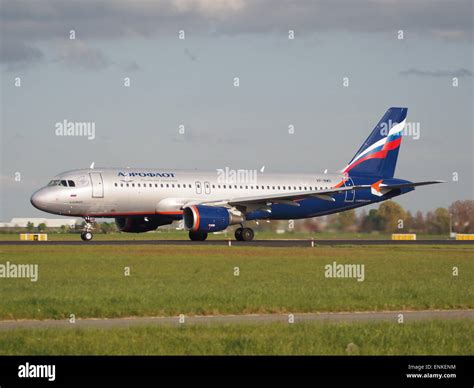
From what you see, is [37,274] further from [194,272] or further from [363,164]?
[363,164]

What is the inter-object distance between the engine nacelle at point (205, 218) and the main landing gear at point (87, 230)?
5.74 meters

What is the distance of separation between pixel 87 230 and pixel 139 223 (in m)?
3.57

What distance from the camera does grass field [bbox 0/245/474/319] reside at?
2445 cm

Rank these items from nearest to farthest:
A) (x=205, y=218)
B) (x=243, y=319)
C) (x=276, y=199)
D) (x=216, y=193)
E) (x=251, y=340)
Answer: (x=251, y=340) < (x=243, y=319) < (x=205, y=218) < (x=276, y=199) < (x=216, y=193)

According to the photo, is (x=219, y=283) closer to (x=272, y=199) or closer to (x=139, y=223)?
(x=272, y=199)

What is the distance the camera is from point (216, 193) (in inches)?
2424

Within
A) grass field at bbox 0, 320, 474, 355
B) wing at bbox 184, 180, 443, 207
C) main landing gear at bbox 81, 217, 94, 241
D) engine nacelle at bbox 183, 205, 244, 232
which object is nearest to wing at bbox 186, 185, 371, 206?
wing at bbox 184, 180, 443, 207

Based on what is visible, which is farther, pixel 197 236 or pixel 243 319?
pixel 197 236

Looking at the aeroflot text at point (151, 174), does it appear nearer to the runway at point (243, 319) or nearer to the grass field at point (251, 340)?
the runway at point (243, 319)

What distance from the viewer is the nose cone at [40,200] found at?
184 ft

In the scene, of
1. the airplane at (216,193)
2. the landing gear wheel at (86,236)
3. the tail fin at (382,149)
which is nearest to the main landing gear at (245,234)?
the airplane at (216,193)

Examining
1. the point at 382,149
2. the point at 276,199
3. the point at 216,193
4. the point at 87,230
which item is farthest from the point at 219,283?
the point at 382,149
